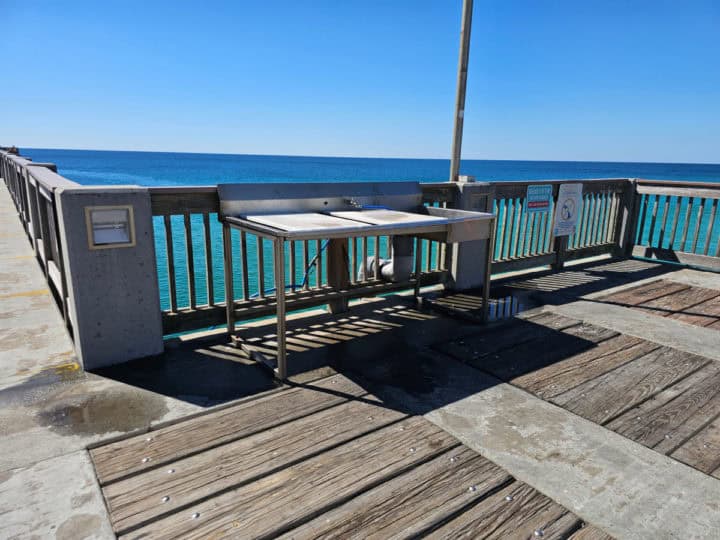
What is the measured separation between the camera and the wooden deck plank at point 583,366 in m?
3.32

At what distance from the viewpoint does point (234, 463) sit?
2.39 m

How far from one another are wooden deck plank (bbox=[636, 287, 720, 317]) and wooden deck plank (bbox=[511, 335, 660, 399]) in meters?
1.10

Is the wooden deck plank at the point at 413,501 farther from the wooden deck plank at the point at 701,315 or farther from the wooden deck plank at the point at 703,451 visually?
the wooden deck plank at the point at 701,315

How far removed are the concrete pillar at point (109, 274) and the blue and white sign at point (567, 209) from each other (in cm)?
519

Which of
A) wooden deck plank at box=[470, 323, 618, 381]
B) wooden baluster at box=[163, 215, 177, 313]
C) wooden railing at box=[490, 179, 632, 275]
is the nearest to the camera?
wooden deck plank at box=[470, 323, 618, 381]

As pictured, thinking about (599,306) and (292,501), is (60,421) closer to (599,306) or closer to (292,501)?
(292,501)

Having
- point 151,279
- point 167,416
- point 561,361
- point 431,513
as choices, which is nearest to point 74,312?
point 151,279

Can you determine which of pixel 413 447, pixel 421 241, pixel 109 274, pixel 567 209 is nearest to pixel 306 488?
pixel 413 447

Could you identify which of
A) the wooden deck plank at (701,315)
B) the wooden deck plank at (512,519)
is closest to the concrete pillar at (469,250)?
the wooden deck plank at (701,315)

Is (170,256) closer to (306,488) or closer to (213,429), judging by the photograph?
(213,429)

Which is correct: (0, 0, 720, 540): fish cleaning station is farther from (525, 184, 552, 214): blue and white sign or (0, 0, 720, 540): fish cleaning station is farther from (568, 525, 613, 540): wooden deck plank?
(525, 184, 552, 214): blue and white sign

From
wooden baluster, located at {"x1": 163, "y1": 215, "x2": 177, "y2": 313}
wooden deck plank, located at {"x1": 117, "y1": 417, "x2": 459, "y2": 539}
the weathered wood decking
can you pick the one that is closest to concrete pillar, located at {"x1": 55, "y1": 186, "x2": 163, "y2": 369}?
wooden baluster, located at {"x1": 163, "y1": 215, "x2": 177, "y2": 313}

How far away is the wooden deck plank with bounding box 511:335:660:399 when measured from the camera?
3.32 meters

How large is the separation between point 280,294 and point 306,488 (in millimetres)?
1284
